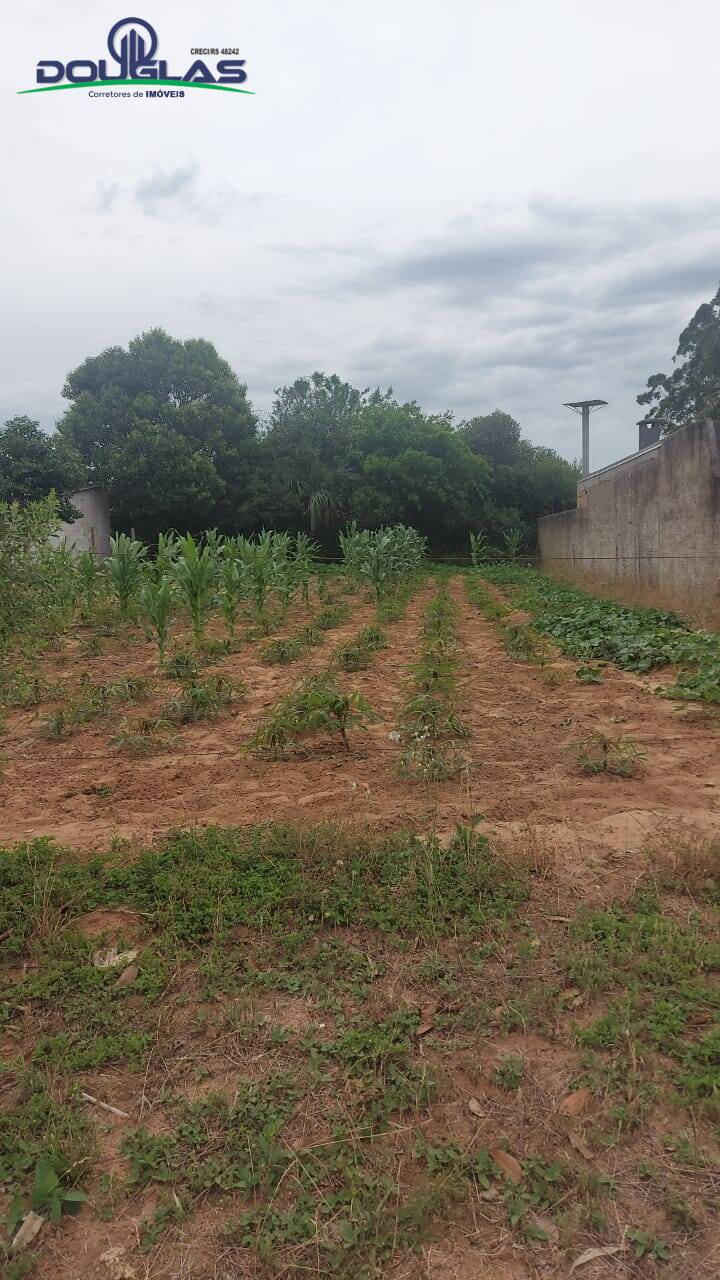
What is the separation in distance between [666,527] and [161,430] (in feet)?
55.5

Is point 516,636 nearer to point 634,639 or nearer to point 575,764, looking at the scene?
point 634,639

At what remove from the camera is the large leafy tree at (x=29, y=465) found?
17734 millimetres

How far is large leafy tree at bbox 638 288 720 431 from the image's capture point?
2897 cm

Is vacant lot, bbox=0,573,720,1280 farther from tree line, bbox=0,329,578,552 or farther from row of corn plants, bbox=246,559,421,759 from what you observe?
tree line, bbox=0,329,578,552

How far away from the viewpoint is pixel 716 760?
442cm

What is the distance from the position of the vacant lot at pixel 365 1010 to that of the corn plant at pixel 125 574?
5119 mm

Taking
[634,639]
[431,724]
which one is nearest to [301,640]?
[634,639]

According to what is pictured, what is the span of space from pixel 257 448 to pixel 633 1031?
975 inches

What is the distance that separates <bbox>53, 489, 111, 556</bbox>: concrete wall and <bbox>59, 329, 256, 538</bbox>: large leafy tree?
0.49 metres

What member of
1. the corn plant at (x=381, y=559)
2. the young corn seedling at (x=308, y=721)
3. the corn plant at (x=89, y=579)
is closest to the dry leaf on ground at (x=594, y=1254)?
the young corn seedling at (x=308, y=721)

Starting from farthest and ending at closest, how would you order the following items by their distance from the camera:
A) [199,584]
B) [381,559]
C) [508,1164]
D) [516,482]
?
[516,482]
[381,559]
[199,584]
[508,1164]

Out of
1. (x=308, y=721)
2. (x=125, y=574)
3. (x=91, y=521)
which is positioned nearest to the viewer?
(x=308, y=721)

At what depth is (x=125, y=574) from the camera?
31.6 ft

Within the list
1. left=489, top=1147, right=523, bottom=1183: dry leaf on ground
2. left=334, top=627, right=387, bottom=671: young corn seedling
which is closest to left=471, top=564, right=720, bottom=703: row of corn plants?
left=334, top=627, right=387, bottom=671: young corn seedling
